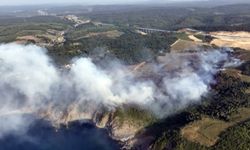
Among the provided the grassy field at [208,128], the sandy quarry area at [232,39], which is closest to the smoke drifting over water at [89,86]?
the grassy field at [208,128]

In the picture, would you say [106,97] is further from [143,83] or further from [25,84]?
[25,84]

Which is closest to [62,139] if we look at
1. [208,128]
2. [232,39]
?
[208,128]

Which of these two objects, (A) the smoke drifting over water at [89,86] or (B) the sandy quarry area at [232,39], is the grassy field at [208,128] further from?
(B) the sandy quarry area at [232,39]

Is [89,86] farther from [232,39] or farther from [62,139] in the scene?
[232,39]

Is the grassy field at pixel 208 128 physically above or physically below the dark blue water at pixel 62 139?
above

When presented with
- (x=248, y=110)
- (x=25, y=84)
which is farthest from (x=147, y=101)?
(x=25, y=84)

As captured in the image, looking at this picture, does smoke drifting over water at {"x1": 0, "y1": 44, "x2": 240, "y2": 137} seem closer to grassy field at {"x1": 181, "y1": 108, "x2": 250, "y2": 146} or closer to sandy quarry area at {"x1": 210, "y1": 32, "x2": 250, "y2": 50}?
grassy field at {"x1": 181, "y1": 108, "x2": 250, "y2": 146}
